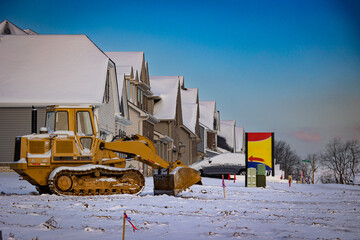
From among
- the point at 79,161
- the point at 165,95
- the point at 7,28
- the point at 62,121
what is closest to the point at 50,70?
the point at 7,28

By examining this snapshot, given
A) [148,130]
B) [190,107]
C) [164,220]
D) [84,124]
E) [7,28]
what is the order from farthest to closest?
1. [190,107]
2. [148,130]
3. [7,28]
4. [84,124]
5. [164,220]

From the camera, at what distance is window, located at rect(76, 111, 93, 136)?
56.1ft

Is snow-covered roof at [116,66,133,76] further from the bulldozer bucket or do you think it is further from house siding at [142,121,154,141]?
the bulldozer bucket

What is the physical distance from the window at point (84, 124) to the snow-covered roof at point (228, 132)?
214 ft

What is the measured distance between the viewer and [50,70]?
97.8ft

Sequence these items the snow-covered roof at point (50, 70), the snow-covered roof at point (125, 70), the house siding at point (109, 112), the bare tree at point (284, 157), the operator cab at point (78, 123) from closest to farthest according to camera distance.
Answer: the operator cab at point (78, 123)
the snow-covered roof at point (50, 70)
the house siding at point (109, 112)
the snow-covered roof at point (125, 70)
the bare tree at point (284, 157)

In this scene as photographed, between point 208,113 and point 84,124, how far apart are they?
54.6 metres

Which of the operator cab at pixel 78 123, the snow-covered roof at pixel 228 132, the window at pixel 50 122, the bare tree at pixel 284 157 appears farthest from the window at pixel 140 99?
the bare tree at pixel 284 157

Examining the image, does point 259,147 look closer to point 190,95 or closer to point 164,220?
point 164,220

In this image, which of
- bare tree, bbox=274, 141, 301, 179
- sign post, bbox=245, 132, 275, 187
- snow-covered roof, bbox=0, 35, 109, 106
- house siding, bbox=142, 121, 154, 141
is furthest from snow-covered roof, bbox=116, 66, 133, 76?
bare tree, bbox=274, 141, 301, 179

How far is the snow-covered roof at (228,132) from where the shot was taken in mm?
81875

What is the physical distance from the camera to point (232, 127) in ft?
272

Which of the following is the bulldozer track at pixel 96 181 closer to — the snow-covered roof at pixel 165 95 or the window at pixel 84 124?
the window at pixel 84 124

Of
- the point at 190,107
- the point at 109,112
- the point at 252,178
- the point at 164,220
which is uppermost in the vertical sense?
the point at 190,107
